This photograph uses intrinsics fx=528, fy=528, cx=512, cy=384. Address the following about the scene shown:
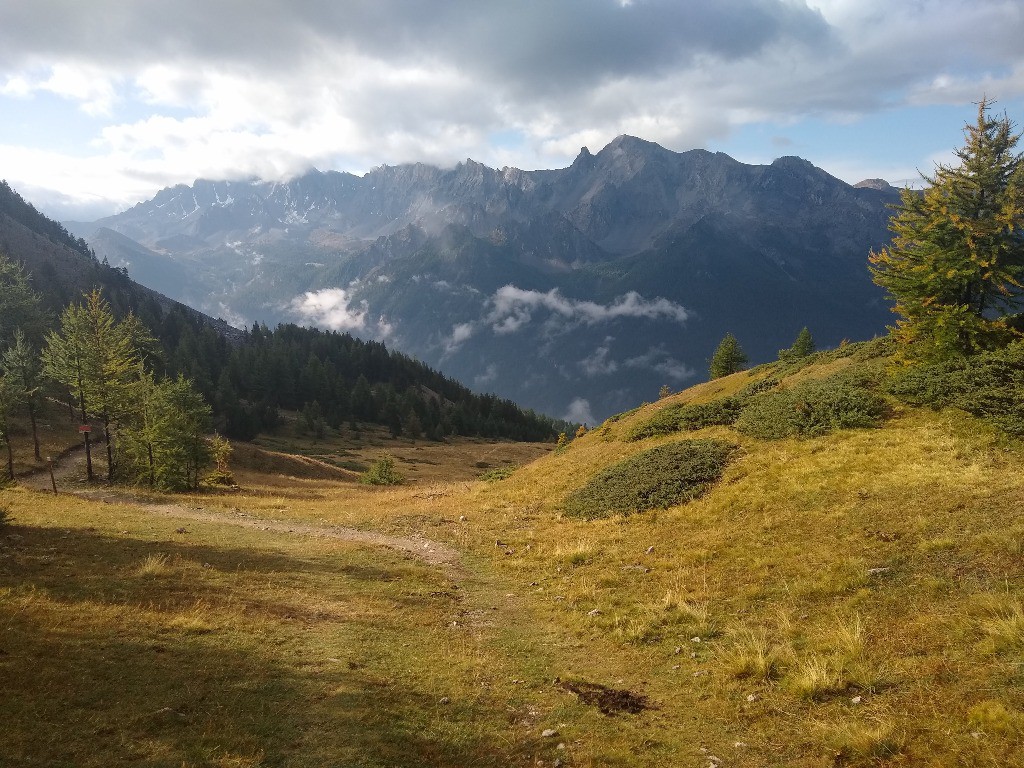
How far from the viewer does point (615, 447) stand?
37.0m

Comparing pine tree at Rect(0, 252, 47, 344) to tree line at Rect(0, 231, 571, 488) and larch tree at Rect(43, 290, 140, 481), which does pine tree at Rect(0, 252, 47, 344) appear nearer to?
tree line at Rect(0, 231, 571, 488)

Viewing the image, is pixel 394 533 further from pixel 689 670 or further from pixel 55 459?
pixel 55 459

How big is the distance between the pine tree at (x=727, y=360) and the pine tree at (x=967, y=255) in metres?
59.0

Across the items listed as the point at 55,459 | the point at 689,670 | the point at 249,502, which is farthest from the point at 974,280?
the point at 55,459

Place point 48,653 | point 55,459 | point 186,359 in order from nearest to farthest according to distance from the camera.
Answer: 1. point 48,653
2. point 55,459
3. point 186,359

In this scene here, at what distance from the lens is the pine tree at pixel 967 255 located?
1000 inches

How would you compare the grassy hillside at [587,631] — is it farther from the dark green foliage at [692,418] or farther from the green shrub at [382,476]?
the green shrub at [382,476]

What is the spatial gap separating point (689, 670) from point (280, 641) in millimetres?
9144

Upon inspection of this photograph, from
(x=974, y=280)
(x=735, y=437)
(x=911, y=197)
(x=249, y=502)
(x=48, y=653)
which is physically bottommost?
(x=249, y=502)

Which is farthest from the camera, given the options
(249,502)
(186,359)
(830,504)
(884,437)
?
(186,359)

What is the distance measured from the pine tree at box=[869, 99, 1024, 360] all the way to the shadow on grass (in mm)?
27843

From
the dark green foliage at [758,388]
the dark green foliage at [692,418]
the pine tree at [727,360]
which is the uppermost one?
the pine tree at [727,360]

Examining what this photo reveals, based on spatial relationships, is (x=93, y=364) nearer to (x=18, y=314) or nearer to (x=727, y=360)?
(x=18, y=314)

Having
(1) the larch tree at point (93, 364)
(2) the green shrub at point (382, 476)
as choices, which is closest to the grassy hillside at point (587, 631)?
(1) the larch tree at point (93, 364)
